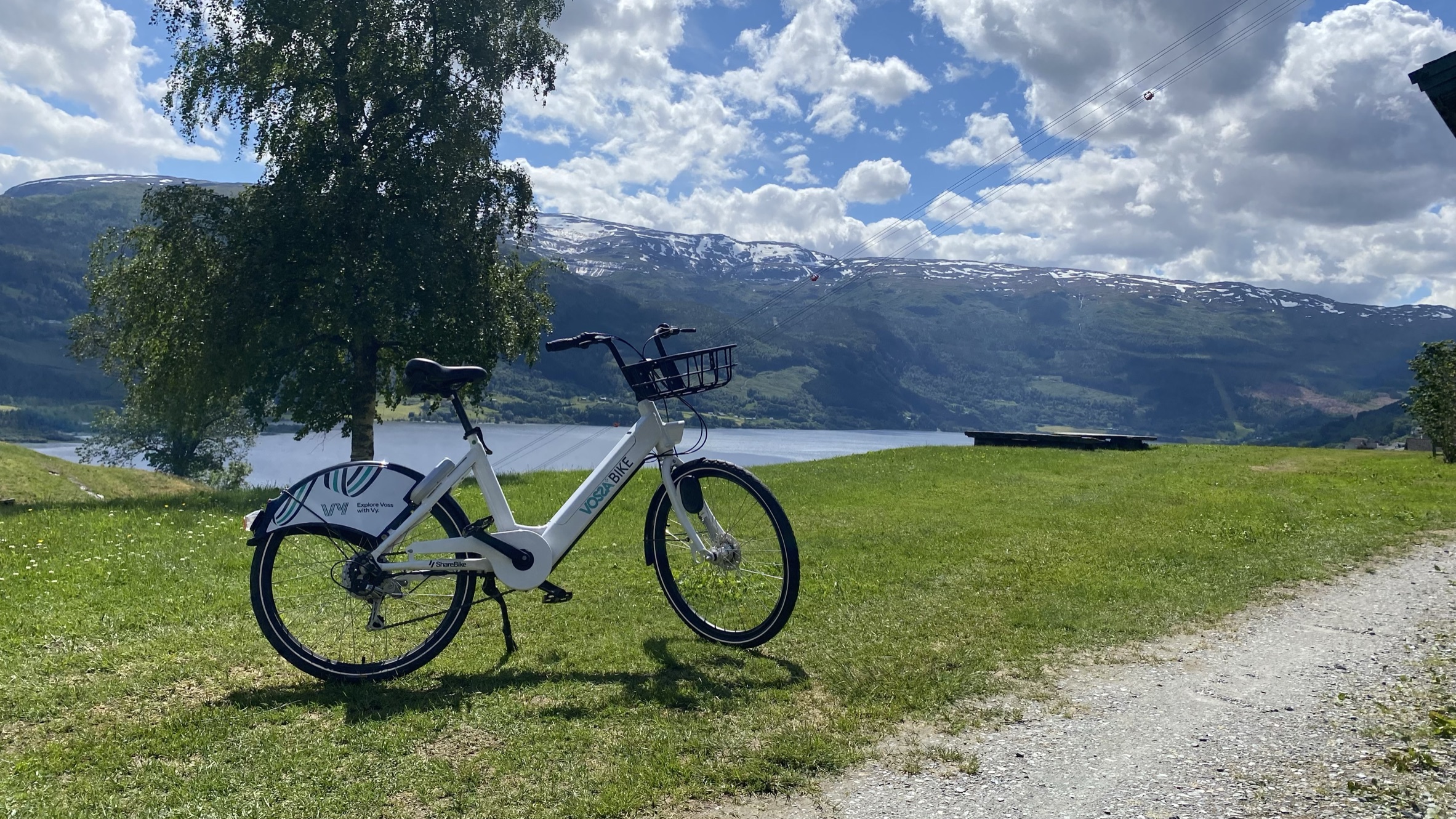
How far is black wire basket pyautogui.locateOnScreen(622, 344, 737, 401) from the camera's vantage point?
19.4 ft

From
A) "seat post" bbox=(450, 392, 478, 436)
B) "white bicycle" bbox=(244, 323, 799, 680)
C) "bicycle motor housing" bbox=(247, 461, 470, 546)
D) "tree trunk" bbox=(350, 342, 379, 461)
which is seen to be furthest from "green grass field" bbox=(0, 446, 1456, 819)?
"tree trunk" bbox=(350, 342, 379, 461)

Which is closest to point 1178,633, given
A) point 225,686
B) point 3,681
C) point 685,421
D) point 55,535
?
point 685,421

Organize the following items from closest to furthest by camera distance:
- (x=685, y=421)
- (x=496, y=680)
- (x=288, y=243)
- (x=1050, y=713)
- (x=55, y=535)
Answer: (x=1050, y=713), (x=496, y=680), (x=685, y=421), (x=55, y=535), (x=288, y=243)

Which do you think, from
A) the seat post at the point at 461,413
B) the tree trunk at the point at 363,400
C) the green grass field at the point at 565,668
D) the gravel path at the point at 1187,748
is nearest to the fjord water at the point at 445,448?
the tree trunk at the point at 363,400

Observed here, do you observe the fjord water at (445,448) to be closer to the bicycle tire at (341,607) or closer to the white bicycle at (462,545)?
the white bicycle at (462,545)

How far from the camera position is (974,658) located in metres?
5.89

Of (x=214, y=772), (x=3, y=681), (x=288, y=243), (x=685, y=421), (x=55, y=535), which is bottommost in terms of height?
(x=55, y=535)

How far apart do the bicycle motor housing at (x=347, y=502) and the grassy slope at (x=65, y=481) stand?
1569cm

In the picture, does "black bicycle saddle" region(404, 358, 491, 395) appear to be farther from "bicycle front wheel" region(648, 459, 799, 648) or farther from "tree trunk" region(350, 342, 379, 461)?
"tree trunk" region(350, 342, 379, 461)

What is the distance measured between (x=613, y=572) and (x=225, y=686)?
4.46 metres

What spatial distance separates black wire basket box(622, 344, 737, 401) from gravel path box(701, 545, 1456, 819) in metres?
2.71

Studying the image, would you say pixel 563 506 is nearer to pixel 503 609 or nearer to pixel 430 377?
pixel 503 609

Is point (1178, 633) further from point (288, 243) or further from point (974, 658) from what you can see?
point (288, 243)

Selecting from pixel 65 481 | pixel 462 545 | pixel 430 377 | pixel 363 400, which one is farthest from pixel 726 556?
pixel 65 481
